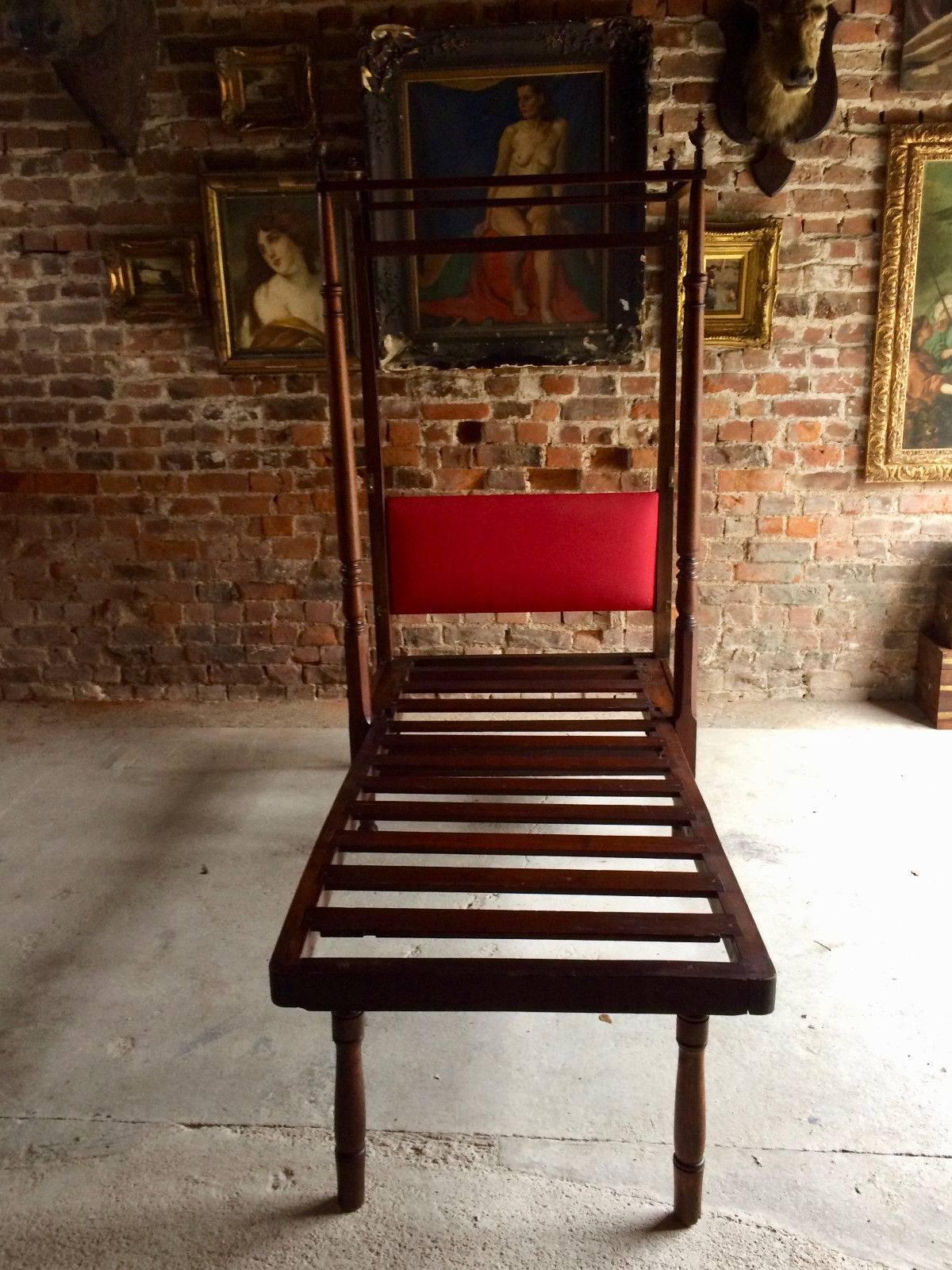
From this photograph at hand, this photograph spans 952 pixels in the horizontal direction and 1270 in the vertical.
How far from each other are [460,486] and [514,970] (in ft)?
7.17

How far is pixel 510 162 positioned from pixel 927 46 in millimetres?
1314

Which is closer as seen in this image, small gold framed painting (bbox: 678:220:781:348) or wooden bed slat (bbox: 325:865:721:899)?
wooden bed slat (bbox: 325:865:721:899)

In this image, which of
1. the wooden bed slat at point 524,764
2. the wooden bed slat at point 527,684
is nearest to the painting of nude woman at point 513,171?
the wooden bed slat at point 527,684

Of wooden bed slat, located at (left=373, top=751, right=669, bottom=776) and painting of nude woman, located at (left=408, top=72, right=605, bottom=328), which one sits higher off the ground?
painting of nude woman, located at (left=408, top=72, right=605, bottom=328)

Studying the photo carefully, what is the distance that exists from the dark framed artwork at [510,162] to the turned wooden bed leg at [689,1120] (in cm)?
225

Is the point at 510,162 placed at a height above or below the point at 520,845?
above

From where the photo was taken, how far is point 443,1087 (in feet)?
5.62

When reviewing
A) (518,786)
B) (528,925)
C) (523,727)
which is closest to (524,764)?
(518,786)

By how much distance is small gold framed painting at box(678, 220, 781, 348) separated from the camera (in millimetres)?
3072

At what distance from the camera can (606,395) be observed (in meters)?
3.27

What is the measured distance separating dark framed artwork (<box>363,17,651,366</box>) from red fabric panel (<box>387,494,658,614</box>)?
839mm

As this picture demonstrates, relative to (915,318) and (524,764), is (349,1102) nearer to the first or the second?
(524,764)

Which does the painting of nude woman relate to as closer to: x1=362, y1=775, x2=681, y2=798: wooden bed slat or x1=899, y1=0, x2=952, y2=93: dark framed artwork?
x1=899, y1=0, x2=952, y2=93: dark framed artwork

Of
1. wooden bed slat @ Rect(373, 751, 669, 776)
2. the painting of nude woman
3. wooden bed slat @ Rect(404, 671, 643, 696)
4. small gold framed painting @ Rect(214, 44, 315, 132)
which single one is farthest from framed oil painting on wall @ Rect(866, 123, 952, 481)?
small gold framed painting @ Rect(214, 44, 315, 132)
